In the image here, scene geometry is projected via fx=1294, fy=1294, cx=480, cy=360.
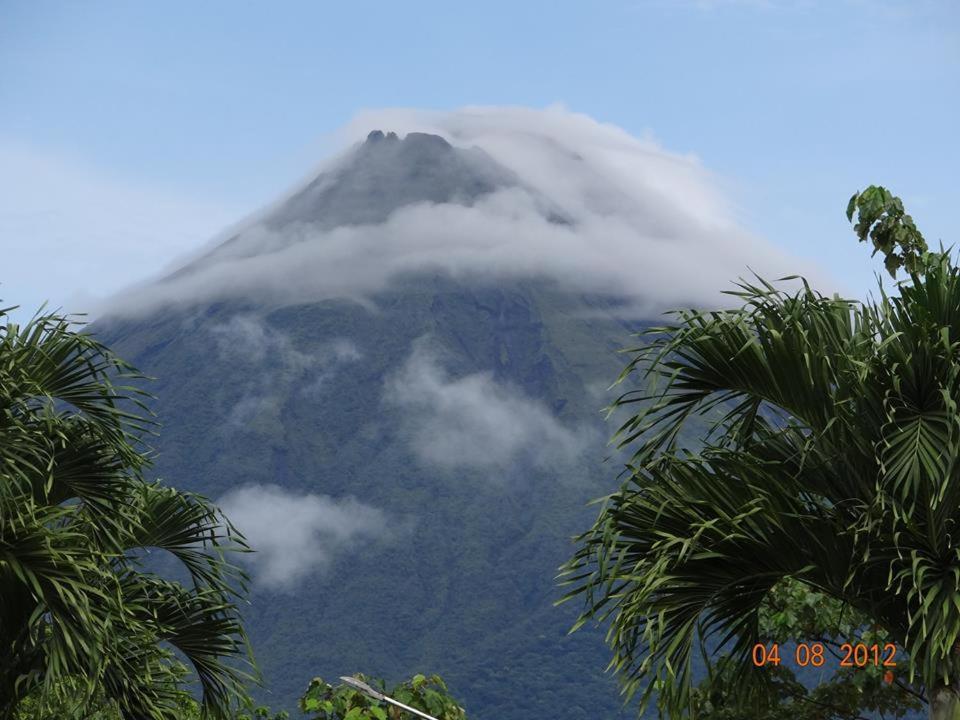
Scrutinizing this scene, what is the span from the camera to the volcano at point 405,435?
105188 mm

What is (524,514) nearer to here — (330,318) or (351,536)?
(351,536)

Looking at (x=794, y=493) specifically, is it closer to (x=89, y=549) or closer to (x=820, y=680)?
(x=89, y=549)

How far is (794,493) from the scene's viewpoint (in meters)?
6.11

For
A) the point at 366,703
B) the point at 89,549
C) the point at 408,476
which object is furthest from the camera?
the point at 408,476

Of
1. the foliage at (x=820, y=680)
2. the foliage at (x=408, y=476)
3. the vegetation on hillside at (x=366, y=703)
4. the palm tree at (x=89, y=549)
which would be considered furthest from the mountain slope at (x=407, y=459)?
the palm tree at (x=89, y=549)

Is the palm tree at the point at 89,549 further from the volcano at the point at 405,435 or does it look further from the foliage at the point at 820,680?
the volcano at the point at 405,435

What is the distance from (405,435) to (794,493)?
455 ft

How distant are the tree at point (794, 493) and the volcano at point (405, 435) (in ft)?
262

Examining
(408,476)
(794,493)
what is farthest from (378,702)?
(408,476)

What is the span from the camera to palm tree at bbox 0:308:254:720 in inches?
285

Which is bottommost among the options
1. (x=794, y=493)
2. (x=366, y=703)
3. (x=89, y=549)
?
(x=366, y=703)

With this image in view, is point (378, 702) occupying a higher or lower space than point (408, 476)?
higher

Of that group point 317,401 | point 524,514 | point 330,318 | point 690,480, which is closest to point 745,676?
point 690,480

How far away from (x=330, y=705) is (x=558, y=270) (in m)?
174
